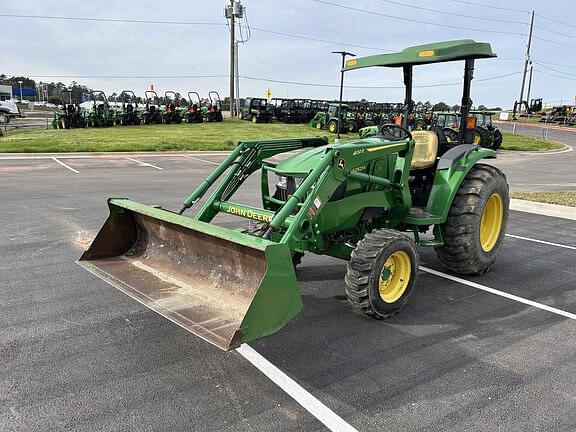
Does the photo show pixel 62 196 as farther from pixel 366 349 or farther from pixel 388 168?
pixel 366 349

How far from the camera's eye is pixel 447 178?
5230mm

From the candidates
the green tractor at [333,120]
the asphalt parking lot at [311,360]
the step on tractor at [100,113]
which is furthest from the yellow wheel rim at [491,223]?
the step on tractor at [100,113]

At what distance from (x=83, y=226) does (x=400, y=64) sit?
506 cm

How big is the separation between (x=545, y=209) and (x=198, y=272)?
828 centimetres

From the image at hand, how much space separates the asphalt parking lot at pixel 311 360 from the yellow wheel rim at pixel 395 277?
0.26 m

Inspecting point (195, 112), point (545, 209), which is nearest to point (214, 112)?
point (195, 112)

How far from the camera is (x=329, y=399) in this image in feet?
10.4

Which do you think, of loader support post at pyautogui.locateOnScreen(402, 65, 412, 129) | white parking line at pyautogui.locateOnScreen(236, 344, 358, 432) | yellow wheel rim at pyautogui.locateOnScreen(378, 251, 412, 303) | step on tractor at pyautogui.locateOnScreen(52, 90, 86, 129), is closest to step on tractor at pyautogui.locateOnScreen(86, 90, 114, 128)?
step on tractor at pyautogui.locateOnScreen(52, 90, 86, 129)

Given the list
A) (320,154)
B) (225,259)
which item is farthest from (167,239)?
(320,154)

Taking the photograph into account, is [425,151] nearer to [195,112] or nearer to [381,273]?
[381,273]

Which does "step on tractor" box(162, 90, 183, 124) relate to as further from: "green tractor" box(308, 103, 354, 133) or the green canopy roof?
the green canopy roof

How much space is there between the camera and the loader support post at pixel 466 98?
541 cm

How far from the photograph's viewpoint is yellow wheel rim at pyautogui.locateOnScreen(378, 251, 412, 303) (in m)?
4.39

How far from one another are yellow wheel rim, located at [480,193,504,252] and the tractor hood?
8.00 ft
